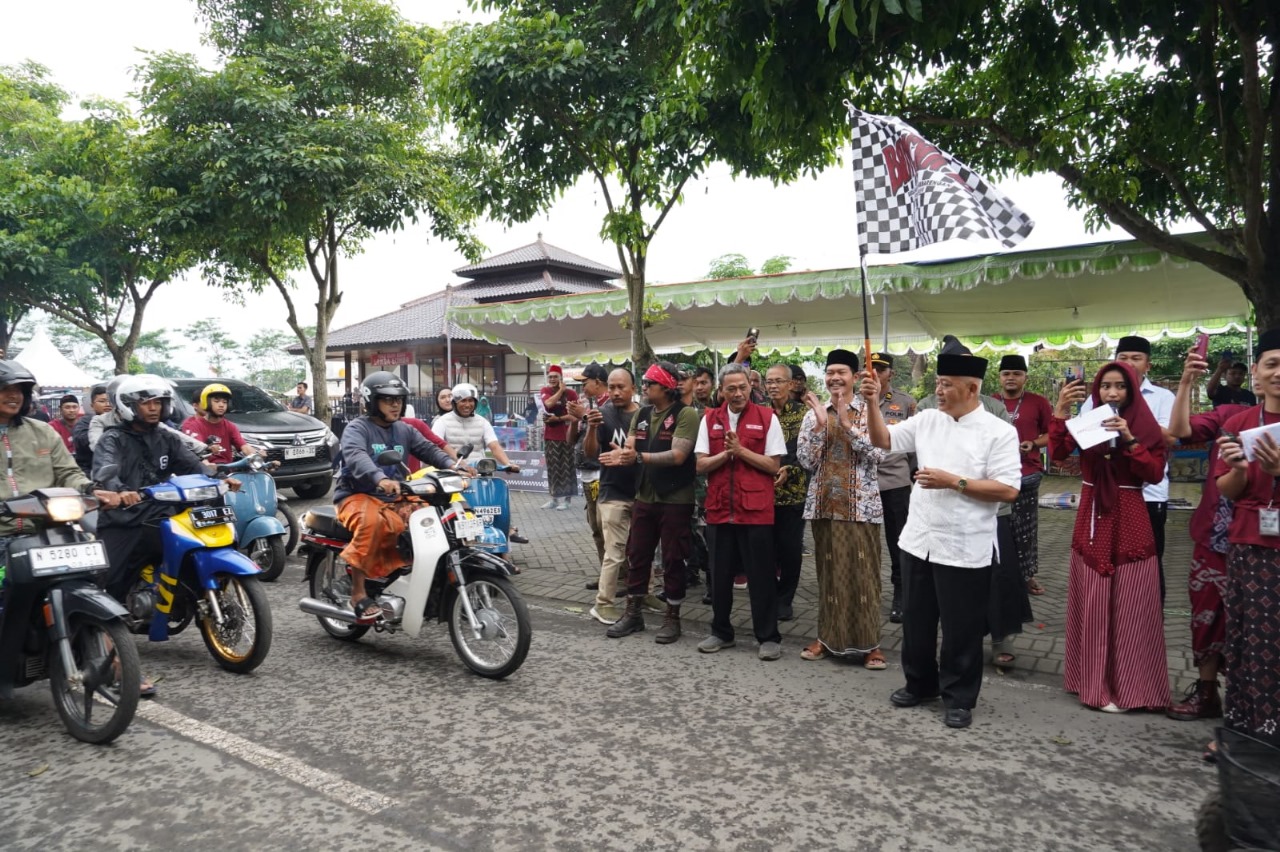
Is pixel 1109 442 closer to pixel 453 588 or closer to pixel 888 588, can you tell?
pixel 888 588

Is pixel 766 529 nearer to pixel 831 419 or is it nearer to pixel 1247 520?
pixel 831 419

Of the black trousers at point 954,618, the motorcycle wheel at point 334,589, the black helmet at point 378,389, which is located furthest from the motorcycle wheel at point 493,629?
the black trousers at point 954,618

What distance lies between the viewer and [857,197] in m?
5.12

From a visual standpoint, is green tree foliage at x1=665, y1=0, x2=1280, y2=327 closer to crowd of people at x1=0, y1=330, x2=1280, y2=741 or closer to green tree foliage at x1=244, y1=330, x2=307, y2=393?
crowd of people at x1=0, y1=330, x2=1280, y2=741

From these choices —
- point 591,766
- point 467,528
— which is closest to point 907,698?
point 591,766

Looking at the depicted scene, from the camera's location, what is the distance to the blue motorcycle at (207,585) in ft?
15.8

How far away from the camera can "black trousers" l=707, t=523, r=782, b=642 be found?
5.29 meters

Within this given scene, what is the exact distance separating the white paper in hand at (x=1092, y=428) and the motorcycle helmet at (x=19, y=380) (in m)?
5.33

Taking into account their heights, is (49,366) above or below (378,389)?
above

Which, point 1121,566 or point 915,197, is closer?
point 1121,566

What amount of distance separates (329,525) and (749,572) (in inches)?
107

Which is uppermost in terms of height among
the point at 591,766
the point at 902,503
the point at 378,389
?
the point at 378,389

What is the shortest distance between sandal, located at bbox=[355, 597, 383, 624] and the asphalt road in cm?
29

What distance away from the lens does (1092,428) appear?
163 inches
